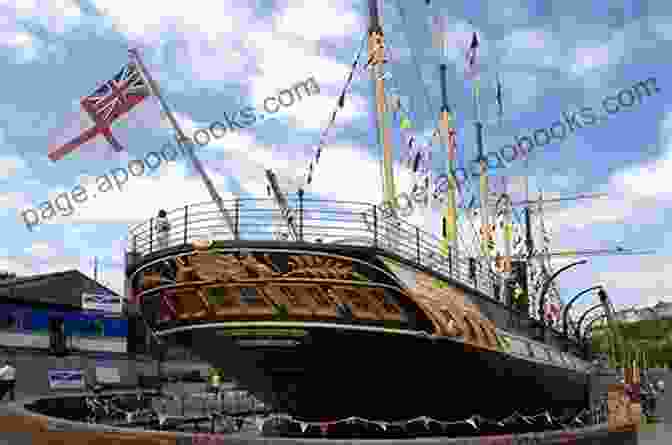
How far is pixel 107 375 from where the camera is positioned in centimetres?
3325

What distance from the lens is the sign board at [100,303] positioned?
2928cm

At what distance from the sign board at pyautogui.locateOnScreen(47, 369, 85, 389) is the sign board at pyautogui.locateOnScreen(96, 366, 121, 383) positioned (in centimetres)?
103

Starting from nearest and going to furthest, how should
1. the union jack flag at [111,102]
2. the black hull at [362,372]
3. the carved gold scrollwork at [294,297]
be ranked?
1. the carved gold scrollwork at [294,297]
2. the black hull at [362,372]
3. the union jack flag at [111,102]

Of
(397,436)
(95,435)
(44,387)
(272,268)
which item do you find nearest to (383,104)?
(272,268)

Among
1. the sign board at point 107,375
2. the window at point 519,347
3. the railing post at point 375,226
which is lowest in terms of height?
the sign board at point 107,375

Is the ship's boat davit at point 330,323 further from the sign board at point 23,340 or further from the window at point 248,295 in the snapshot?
the sign board at point 23,340

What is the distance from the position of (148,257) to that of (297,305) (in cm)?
333

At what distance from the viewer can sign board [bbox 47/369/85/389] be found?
30.3 metres

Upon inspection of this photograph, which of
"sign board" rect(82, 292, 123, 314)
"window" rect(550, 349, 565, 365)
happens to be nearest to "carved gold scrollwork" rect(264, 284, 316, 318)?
"window" rect(550, 349, 565, 365)

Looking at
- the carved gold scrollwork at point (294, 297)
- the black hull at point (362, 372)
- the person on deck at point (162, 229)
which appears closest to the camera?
the carved gold scrollwork at point (294, 297)

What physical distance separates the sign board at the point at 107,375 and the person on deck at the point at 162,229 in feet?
68.5

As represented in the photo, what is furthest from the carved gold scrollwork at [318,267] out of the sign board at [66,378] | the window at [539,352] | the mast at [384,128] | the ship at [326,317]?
the sign board at [66,378]

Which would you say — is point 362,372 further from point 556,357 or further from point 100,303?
point 100,303

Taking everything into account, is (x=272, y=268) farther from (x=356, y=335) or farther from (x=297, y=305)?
(x=356, y=335)
